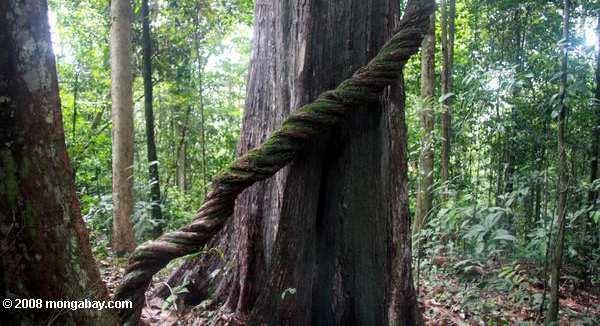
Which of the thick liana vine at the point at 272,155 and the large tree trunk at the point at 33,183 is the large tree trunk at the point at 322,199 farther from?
the large tree trunk at the point at 33,183

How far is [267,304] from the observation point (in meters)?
2.61

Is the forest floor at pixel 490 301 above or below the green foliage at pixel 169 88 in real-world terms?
below

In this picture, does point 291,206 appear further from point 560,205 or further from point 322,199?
point 560,205

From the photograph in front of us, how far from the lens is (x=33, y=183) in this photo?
5.60 ft

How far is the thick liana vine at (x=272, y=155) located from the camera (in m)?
2.12

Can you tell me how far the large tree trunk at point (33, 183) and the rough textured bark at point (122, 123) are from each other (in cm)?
482

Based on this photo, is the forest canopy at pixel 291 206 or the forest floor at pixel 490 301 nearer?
the forest canopy at pixel 291 206

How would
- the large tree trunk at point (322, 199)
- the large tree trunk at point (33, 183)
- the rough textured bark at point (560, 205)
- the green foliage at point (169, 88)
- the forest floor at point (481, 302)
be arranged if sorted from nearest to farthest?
1. the large tree trunk at point (33, 183)
2. the large tree trunk at point (322, 199)
3. the rough textured bark at point (560, 205)
4. the forest floor at point (481, 302)
5. the green foliage at point (169, 88)

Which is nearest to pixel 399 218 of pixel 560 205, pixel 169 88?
pixel 560 205

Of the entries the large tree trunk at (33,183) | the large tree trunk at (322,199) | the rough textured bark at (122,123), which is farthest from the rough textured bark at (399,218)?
the rough textured bark at (122,123)

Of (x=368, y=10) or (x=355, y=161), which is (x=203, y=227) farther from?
(x=368, y=10)

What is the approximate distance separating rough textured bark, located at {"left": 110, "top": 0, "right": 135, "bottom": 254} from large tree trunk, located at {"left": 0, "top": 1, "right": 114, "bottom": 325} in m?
4.82

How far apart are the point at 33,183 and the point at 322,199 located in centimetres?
158

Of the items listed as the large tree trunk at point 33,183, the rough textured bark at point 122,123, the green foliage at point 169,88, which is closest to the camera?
the large tree trunk at point 33,183
